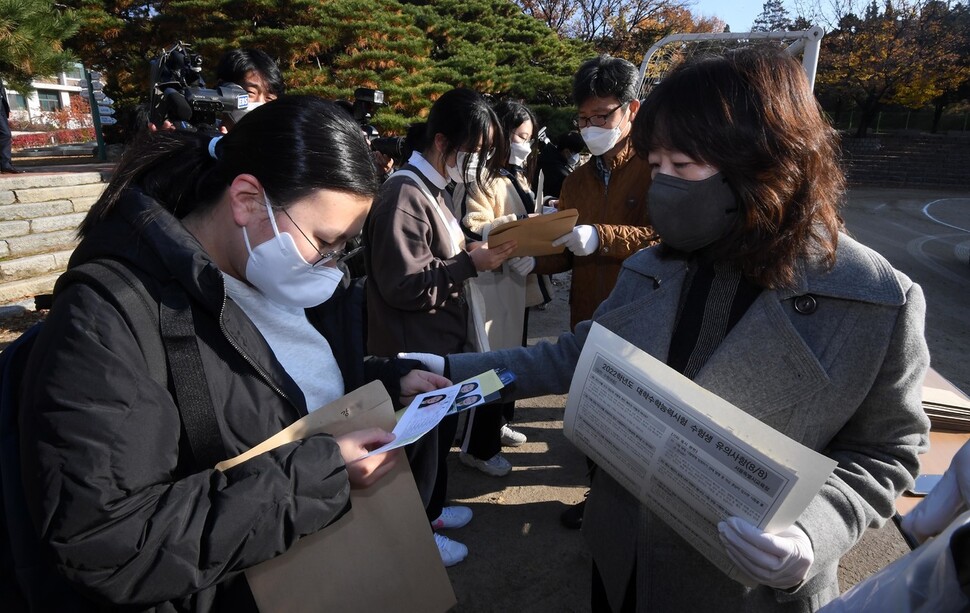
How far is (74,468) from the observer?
2.83 feet

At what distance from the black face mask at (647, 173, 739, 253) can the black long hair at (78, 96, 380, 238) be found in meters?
0.71

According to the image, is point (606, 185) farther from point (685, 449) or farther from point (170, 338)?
point (170, 338)

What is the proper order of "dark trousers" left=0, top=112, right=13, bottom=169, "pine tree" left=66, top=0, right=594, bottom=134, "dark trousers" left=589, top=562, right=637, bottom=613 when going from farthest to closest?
1. "pine tree" left=66, top=0, right=594, bottom=134
2. "dark trousers" left=0, top=112, right=13, bottom=169
3. "dark trousers" left=589, top=562, right=637, bottom=613

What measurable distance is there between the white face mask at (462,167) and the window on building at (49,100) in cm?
4721

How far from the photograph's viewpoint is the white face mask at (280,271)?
1287mm

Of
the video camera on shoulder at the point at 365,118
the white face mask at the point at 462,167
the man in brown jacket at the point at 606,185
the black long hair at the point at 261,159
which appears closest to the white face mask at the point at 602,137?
the man in brown jacket at the point at 606,185

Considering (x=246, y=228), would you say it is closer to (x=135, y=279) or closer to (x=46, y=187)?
(x=135, y=279)

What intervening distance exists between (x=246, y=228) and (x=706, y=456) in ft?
3.51

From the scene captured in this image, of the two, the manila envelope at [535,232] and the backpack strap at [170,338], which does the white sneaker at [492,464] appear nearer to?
the manila envelope at [535,232]

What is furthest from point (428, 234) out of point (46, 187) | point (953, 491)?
point (46, 187)

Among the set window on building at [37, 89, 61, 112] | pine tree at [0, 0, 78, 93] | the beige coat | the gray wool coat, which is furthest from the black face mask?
window on building at [37, 89, 61, 112]

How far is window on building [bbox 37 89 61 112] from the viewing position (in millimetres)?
38297

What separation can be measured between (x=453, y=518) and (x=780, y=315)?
6.68ft

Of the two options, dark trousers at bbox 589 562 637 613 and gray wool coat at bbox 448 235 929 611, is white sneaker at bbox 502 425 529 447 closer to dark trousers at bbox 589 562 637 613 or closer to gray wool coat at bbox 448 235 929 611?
dark trousers at bbox 589 562 637 613
